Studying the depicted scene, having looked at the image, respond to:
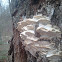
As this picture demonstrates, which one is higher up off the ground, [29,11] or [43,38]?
[29,11]

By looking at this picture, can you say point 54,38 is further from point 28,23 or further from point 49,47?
point 28,23

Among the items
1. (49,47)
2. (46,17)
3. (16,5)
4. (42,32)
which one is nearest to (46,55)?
(49,47)

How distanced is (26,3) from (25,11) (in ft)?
0.31

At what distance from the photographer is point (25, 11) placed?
154 cm

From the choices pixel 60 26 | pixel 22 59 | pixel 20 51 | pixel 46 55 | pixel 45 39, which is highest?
pixel 60 26

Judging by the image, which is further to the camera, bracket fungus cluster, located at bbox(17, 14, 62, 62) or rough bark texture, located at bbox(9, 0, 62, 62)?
rough bark texture, located at bbox(9, 0, 62, 62)

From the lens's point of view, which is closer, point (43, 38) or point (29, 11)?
point (43, 38)

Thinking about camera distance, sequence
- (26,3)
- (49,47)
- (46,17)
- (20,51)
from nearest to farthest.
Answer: (49,47) → (46,17) → (26,3) → (20,51)

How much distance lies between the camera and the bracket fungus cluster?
1.05 meters

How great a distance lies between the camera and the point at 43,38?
1098mm

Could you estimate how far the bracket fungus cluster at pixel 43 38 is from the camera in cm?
105

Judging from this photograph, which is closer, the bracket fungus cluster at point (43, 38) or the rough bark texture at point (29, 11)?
the bracket fungus cluster at point (43, 38)

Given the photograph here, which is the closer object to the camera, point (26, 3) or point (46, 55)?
point (46, 55)

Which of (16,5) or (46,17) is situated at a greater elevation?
(16,5)
